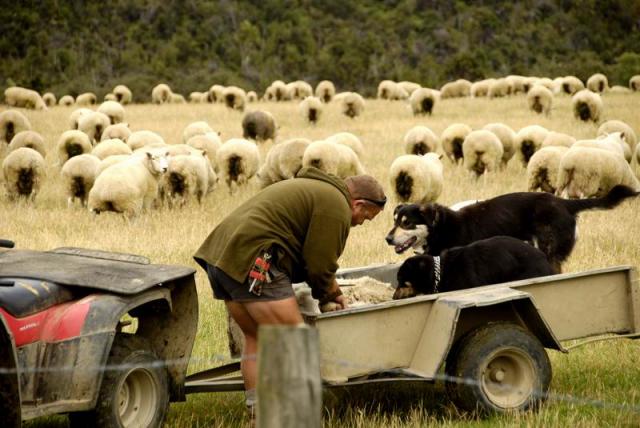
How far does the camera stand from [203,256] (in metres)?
5.86

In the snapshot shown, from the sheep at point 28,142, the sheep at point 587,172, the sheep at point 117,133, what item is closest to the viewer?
the sheep at point 587,172

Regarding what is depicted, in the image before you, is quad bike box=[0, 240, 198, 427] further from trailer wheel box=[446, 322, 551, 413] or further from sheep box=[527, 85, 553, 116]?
sheep box=[527, 85, 553, 116]

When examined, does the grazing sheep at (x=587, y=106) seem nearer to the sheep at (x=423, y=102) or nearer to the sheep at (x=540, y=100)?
the sheep at (x=540, y=100)

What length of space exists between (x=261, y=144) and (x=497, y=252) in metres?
21.3

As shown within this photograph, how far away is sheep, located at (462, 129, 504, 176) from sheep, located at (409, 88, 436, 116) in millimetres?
13427

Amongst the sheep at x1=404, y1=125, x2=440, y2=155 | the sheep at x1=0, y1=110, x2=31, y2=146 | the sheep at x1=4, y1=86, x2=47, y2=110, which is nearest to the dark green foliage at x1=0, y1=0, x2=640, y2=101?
the sheep at x1=4, y1=86, x2=47, y2=110

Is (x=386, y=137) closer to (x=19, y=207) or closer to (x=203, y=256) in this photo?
(x=19, y=207)

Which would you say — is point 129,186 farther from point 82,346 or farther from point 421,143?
point 82,346

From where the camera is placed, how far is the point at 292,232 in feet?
19.0

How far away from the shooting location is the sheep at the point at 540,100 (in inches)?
1298

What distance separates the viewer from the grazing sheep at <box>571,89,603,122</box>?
30.4 metres

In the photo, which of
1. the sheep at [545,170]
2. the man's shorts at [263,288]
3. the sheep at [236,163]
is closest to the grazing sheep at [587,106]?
the sheep at [545,170]

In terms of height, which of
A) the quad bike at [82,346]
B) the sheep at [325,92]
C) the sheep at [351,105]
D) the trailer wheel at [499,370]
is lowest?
the trailer wheel at [499,370]

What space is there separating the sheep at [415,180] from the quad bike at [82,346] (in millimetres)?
11014
